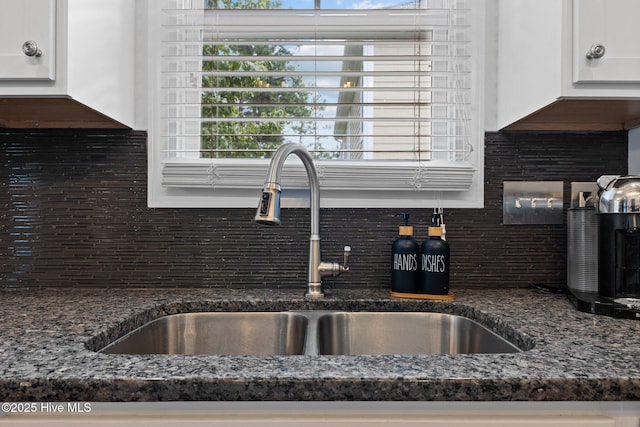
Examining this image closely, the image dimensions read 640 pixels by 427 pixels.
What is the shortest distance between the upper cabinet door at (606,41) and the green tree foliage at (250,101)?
30.0 inches

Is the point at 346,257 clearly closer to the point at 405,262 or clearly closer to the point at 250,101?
the point at 405,262

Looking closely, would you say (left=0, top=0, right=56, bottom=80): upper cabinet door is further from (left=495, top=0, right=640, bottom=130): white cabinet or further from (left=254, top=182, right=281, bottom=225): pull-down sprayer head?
(left=495, top=0, right=640, bottom=130): white cabinet

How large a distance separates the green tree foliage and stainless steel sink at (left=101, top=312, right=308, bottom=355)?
0.53m

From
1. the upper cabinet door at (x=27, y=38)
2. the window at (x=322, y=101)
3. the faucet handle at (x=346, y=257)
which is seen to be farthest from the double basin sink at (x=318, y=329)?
the upper cabinet door at (x=27, y=38)

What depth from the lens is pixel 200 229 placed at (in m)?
1.37

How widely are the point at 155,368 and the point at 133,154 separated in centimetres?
88

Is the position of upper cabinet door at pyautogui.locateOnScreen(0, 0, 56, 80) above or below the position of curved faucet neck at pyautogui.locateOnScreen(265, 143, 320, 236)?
above

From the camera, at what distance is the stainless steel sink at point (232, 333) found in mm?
1162

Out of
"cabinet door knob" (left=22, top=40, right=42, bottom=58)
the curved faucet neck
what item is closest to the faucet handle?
the curved faucet neck

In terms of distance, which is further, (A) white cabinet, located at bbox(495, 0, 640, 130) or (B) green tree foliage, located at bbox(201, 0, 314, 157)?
(B) green tree foliage, located at bbox(201, 0, 314, 157)

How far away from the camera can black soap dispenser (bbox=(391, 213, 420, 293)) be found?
1244 millimetres

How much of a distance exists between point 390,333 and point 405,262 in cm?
20

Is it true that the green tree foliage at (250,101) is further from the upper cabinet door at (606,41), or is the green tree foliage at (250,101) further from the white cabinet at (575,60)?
the upper cabinet door at (606,41)

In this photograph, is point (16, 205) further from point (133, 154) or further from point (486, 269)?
point (486, 269)
